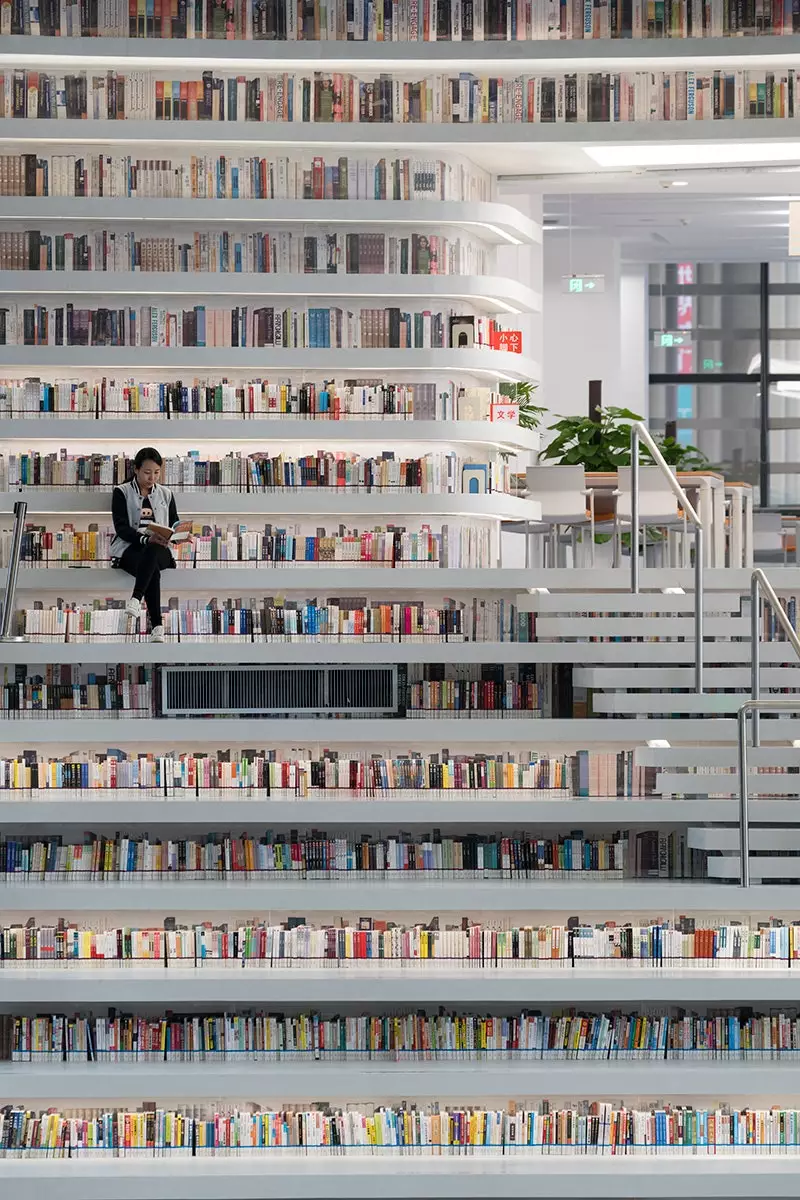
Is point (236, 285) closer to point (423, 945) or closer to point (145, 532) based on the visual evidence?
point (145, 532)

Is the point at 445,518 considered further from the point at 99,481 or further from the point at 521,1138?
the point at 521,1138

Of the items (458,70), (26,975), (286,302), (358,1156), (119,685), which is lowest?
(358,1156)

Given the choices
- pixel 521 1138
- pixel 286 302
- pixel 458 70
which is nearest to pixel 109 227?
pixel 286 302

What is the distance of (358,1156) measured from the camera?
6520 millimetres

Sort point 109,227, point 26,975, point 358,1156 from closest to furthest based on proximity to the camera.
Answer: point 358,1156 < point 26,975 < point 109,227

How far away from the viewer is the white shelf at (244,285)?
8.79 metres

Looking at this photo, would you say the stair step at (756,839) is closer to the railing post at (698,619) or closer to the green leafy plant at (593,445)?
the railing post at (698,619)

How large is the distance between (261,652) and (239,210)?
7.97 ft

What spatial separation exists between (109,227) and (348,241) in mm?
1277

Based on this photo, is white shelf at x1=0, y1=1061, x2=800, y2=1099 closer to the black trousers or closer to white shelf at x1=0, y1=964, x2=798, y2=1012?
white shelf at x1=0, y1=964, x2=798, y2=1012

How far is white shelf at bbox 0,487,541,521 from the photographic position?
28.8ft

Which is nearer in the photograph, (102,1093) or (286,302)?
(102,1093)

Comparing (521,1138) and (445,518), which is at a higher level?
(445,518)

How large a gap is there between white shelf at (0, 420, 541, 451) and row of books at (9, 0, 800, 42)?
79.8 inches
